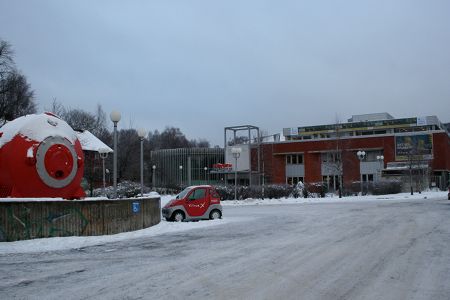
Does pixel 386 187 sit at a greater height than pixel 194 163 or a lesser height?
lesser

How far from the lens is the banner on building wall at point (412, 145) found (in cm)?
6925

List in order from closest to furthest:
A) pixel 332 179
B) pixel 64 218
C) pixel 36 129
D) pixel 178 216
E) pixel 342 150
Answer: pixel 64 218, pixel 36 129, pixel 178 216, pixel 342 150, pixel 332 179

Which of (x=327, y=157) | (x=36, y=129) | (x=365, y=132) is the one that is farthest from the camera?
(x=365, y=132)

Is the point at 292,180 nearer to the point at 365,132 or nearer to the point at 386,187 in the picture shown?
the point at 365,132

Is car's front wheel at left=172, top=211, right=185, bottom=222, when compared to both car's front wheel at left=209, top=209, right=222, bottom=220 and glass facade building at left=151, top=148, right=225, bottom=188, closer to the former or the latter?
car's front wheel at left=209, top=209, right=222, bottom=220

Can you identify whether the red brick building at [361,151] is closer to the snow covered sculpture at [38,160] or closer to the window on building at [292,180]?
the window on building at [292,180]

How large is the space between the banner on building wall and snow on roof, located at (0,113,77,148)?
56481mm

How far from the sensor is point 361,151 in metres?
64.0

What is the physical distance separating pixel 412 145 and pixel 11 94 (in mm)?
52146

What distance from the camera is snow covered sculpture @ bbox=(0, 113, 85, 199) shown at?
18.2 meters

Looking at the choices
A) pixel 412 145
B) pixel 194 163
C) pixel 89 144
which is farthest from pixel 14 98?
pixel 412 145

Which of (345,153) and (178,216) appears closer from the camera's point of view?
(178,216)

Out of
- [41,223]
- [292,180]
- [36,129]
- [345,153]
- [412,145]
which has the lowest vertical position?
[41,223]

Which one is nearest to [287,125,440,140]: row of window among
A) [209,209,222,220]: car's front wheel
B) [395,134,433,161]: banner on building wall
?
[395,134,433,161]: banner on building wall
